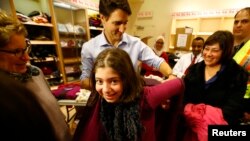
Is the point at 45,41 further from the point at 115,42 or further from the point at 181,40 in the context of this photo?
the point at 181,40

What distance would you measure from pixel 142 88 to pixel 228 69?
27.2 inches

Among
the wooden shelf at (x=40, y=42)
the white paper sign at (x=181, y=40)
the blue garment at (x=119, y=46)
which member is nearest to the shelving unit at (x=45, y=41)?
the wooden shelf at (x=40, y=42)

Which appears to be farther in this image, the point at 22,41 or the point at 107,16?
the point at 107,16

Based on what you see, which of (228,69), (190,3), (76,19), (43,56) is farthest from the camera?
(190,3)

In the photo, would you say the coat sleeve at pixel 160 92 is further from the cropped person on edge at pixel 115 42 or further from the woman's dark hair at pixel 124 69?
the cropped person on edge at pixel 115 42

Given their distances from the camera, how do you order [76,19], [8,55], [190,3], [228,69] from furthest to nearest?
[190,3]
[76,19]
[228,69]
[8,55]

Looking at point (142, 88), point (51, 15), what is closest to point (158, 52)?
point (51, 15)

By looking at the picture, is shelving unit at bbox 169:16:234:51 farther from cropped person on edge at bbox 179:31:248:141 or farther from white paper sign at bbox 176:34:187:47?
cropped person on edge at bbox 179:31:248:141

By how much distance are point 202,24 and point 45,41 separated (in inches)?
156

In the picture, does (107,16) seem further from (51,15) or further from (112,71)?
(51,15)

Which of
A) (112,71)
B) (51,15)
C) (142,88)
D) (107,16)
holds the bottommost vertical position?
(142,88)

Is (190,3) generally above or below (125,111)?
above

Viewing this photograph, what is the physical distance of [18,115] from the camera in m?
0.20

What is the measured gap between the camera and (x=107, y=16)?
49.2 inches
